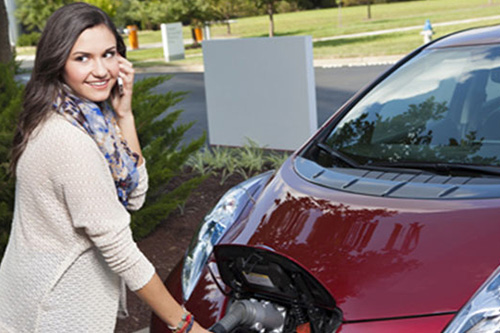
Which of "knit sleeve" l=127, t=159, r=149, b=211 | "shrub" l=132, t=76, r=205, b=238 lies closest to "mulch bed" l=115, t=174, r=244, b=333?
"shrub" l=132, t=76, r=205, b=238

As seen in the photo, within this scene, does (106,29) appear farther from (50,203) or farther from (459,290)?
(459,290)

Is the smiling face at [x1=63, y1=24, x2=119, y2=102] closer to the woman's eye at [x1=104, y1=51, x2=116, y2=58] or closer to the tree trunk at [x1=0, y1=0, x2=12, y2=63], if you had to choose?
the woman's eye at [x1=104, y1=51, x2=116, y2=58]

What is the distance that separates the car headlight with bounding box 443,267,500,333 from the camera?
211 cm

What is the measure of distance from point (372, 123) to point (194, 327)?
1.70 meters

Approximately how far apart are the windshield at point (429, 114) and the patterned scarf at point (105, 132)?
4.01ft

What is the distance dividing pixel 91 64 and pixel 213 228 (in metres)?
1.30

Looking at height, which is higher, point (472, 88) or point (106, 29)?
point (106, 29)

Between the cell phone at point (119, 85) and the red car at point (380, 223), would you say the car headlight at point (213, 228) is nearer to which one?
the red car at point (380, 223)

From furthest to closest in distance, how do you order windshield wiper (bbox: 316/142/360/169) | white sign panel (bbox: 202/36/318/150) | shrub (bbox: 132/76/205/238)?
white sign panel (bbox: 202/36/318/150), shrub (bbox: 132/76/205/238), windshield wiper (bbox: 316/142/360/169)

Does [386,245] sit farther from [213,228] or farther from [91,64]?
[91,64]

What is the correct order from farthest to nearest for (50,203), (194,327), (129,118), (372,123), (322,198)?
Answer: (372,123) → (322,198) → (129,118) → (194,327) → (50,203)

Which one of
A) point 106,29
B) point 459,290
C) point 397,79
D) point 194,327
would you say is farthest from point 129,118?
point 397,79

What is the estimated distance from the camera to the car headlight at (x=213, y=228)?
9.88 feet

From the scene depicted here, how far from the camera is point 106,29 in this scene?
208 centimetres
